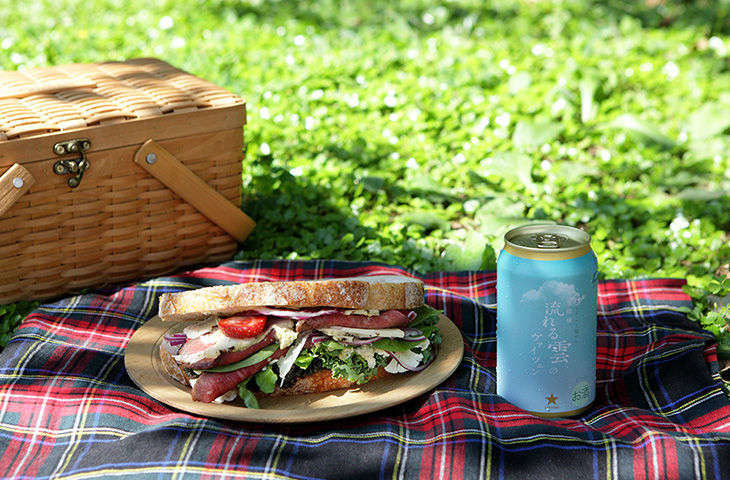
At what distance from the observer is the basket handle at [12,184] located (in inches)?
101

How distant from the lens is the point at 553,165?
14.4ft

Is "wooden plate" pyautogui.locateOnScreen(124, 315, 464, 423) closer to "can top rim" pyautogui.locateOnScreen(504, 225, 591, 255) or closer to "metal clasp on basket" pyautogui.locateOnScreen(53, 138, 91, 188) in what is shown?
"can top rim" pyautogui.locateOnScreen(504, 225, 591, 255)

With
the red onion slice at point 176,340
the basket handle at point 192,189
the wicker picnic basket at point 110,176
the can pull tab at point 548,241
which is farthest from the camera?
the basket handle at point 192,189

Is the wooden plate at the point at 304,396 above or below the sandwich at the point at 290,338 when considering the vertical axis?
below

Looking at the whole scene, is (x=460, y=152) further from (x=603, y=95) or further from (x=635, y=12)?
(x=635, y=12)

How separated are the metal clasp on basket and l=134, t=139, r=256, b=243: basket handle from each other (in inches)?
8.3

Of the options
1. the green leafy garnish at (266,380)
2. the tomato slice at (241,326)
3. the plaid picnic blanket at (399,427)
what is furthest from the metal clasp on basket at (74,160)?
the green leafy garnish at (266,380)

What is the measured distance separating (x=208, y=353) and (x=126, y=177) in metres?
1.26

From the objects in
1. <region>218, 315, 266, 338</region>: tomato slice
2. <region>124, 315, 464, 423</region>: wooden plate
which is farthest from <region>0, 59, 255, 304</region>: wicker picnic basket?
<region>218, 315, 266, 338</region>: tomato slice

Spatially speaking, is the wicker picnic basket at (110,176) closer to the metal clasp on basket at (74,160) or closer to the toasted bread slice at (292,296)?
the metal clasp on basket at (74,160)

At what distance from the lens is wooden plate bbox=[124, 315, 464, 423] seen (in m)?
1.90

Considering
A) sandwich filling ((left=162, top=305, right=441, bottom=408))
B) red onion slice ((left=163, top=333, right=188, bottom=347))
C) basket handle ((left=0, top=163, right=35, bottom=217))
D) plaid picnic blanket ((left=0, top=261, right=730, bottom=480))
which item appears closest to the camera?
plaid picnic blanket ((left=0, top=261, right=730, bottom=480))

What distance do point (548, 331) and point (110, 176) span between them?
6.36 feet

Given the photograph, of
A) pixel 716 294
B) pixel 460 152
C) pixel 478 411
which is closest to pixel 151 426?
pixel 478 411
